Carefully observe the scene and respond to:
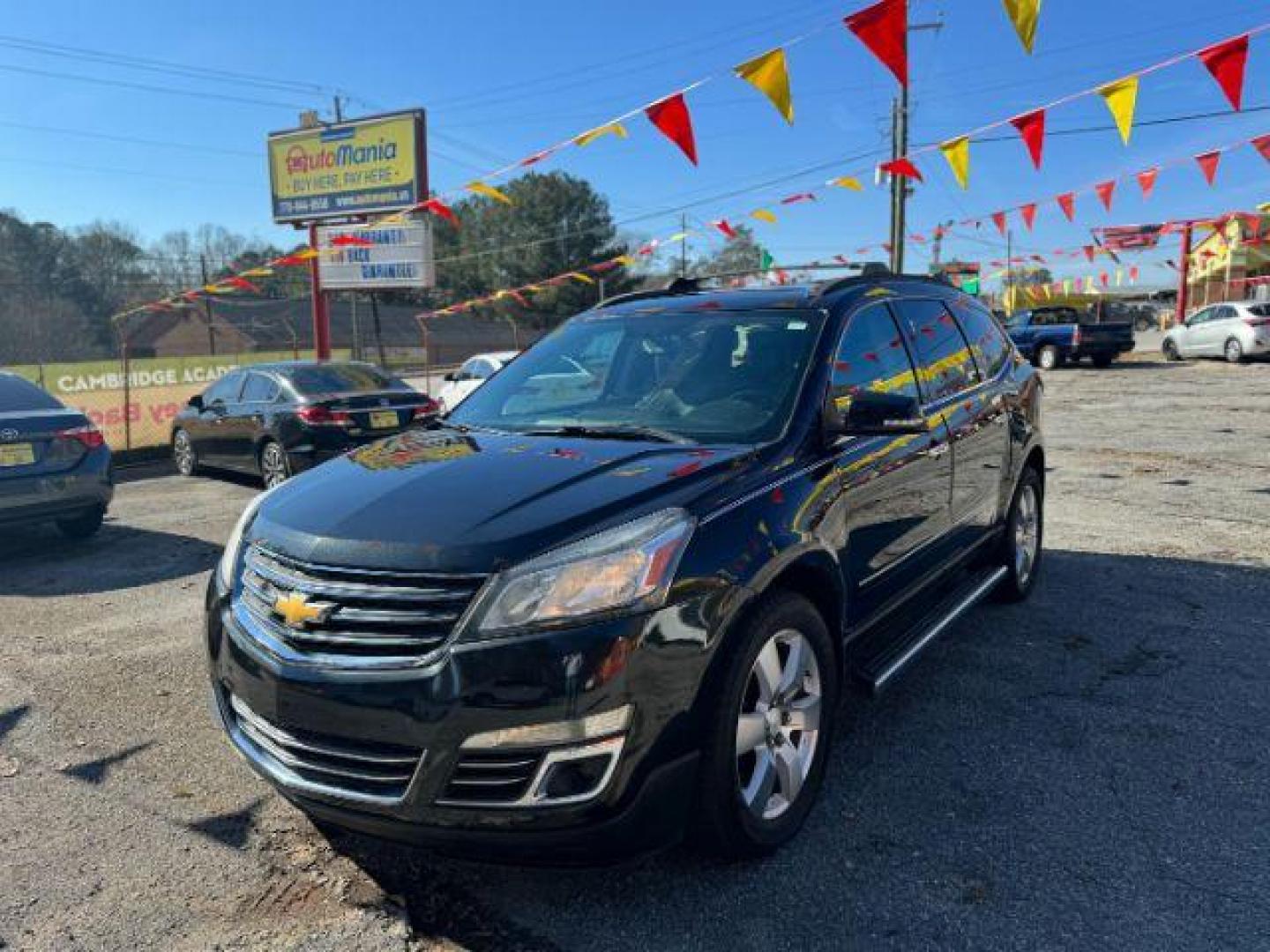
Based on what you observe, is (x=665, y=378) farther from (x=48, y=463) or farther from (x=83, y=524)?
(x=83, y=524)

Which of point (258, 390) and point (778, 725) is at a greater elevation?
point (258, 390)

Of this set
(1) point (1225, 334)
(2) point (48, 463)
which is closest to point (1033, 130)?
(2) point (48, 463)

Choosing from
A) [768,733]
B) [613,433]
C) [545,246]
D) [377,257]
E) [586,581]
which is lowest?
[768,733]

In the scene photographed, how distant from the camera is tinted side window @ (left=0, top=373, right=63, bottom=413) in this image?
23.8 feet

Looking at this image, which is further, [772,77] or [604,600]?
[772,77]

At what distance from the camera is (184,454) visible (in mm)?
11750

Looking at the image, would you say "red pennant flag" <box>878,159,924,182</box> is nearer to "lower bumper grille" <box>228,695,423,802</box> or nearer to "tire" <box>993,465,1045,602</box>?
"tire" <box>993,465,1045,602</box>

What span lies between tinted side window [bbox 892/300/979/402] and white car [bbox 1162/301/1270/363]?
24242 millimetres

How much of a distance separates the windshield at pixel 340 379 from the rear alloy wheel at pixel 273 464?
2.30 feet

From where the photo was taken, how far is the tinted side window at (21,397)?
285 inches

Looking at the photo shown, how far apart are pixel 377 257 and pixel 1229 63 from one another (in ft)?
50.7

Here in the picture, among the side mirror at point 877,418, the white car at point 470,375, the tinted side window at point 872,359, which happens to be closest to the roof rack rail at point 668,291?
the tinted side window at point 872,359

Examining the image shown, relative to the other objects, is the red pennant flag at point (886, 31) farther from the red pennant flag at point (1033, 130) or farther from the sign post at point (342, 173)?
the sign post at point (342, 173)

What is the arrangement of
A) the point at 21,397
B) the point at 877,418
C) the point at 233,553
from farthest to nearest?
the point at 21,397
the point at 877,418
the point at 233,553
